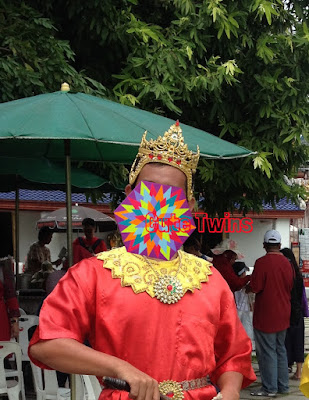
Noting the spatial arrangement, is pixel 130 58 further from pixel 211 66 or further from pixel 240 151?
pixel 240 151

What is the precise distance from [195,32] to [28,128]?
384 cm

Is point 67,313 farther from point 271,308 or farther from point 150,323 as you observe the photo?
point 271,308

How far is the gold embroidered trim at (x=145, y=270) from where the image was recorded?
265 centimetres

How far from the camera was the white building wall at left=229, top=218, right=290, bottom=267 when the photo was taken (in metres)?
28.0

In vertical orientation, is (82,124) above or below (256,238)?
above

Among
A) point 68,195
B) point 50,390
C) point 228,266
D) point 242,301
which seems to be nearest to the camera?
point 68,195

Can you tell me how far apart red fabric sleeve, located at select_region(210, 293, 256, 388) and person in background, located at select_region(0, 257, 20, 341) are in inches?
171

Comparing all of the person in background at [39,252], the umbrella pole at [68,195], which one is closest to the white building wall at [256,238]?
the person in background at [39,252]

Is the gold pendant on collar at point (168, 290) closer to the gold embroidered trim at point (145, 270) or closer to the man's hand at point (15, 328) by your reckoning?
the gold embroidered trim at point (145, 270)

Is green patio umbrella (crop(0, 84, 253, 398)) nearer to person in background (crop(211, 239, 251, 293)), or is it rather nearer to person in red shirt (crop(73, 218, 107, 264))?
person in red shirt (crop(73, 218, 107, 264))

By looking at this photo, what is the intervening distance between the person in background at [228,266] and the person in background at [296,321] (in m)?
0.72

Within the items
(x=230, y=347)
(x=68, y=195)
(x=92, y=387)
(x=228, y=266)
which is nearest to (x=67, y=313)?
(x=230, y=347)

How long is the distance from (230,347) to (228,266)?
7.59 m

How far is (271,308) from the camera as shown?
8.91 meters
